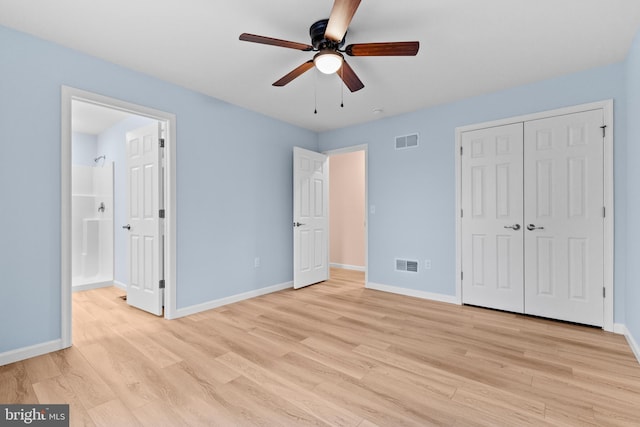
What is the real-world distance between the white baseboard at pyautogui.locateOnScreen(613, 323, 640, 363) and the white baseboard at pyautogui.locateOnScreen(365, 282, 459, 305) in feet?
4.68

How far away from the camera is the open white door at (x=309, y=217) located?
179 inches

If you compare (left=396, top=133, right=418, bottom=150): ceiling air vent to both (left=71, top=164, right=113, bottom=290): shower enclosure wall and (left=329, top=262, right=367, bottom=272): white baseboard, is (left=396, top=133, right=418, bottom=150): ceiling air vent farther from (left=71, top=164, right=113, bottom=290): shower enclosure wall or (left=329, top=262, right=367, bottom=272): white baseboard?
(left=71, top=164, right=113, bottom=290): shower enclosure wall

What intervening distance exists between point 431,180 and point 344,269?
2988 millimetres

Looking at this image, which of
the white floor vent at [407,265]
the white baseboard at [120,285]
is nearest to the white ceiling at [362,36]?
the white floor vent at [407,265]

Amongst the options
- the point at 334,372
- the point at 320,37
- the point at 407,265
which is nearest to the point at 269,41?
the point at 320,37

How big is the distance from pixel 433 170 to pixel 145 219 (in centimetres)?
364

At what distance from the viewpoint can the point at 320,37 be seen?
2197 millimetres

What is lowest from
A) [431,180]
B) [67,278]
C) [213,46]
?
[67,278]

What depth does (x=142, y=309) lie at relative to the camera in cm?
354

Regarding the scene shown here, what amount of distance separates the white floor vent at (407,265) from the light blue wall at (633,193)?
2042 millimetres

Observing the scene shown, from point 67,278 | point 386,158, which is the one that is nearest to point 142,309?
point 67,278

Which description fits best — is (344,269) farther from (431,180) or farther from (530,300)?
(530,300)

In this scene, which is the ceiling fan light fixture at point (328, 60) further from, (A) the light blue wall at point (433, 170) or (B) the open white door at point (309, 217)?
(B) the open white door at point (309, 217)

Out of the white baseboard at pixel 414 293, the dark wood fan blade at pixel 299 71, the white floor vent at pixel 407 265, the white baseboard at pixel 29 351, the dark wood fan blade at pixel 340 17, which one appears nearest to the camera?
the dark wood fan blade at pixel 340 17
